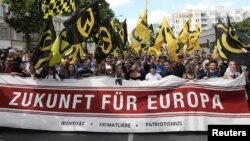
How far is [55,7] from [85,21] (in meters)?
1.75

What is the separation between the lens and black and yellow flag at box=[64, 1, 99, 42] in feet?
33.2

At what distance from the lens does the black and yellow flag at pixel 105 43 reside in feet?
36.8

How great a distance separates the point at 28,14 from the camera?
3925 centimetres

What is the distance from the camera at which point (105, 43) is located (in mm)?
11367

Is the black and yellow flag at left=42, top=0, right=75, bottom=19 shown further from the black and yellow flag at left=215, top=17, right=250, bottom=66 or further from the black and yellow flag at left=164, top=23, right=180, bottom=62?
the black and yellow flag at left=215, top=17, right=250, bottom=66

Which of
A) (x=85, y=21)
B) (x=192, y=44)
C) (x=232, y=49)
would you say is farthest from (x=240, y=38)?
(x=192, y=44)

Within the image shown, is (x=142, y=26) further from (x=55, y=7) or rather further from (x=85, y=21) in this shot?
(x=85, y=21)

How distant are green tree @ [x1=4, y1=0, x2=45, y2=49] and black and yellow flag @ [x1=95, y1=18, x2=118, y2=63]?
25709 mm

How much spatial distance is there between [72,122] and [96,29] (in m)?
2.95

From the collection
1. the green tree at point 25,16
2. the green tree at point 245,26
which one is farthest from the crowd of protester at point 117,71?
the green tree at point 245,26

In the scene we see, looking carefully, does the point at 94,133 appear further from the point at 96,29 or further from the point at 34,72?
the point at 96,29

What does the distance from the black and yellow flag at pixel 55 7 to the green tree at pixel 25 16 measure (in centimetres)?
2496

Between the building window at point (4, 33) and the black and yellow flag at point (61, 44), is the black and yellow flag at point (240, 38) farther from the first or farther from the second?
the building window at point (4, 33)

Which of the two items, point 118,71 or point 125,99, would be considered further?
point 118,71
